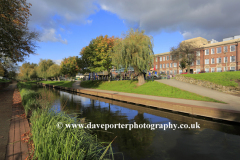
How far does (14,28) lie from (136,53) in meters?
14.9

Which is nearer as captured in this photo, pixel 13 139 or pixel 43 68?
pixel 13 139

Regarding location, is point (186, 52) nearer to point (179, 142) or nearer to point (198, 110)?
point (198, 110)

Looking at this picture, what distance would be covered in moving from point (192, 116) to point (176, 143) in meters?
3.92

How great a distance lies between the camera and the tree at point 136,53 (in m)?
21.7

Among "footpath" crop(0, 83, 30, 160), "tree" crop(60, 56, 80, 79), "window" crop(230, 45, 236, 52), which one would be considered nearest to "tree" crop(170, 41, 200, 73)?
"window" crop(230, 45, 236, 52)

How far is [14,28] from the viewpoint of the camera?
12391 millimetres

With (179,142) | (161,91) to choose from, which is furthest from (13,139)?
(161,91)

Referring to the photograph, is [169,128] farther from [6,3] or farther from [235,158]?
[6,3]

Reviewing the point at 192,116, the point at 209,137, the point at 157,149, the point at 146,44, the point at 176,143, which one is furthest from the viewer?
Result: the point at 146,44

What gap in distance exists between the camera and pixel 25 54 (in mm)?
16250

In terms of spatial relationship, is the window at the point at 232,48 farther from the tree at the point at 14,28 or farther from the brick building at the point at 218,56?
the tree at the point at 14,28

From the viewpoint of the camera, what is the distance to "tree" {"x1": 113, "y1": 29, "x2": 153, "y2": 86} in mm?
21672

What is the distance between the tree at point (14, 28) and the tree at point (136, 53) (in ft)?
38.2

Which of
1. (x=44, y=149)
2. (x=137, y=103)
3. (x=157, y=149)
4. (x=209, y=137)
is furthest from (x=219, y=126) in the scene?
(x=44, y=149)
